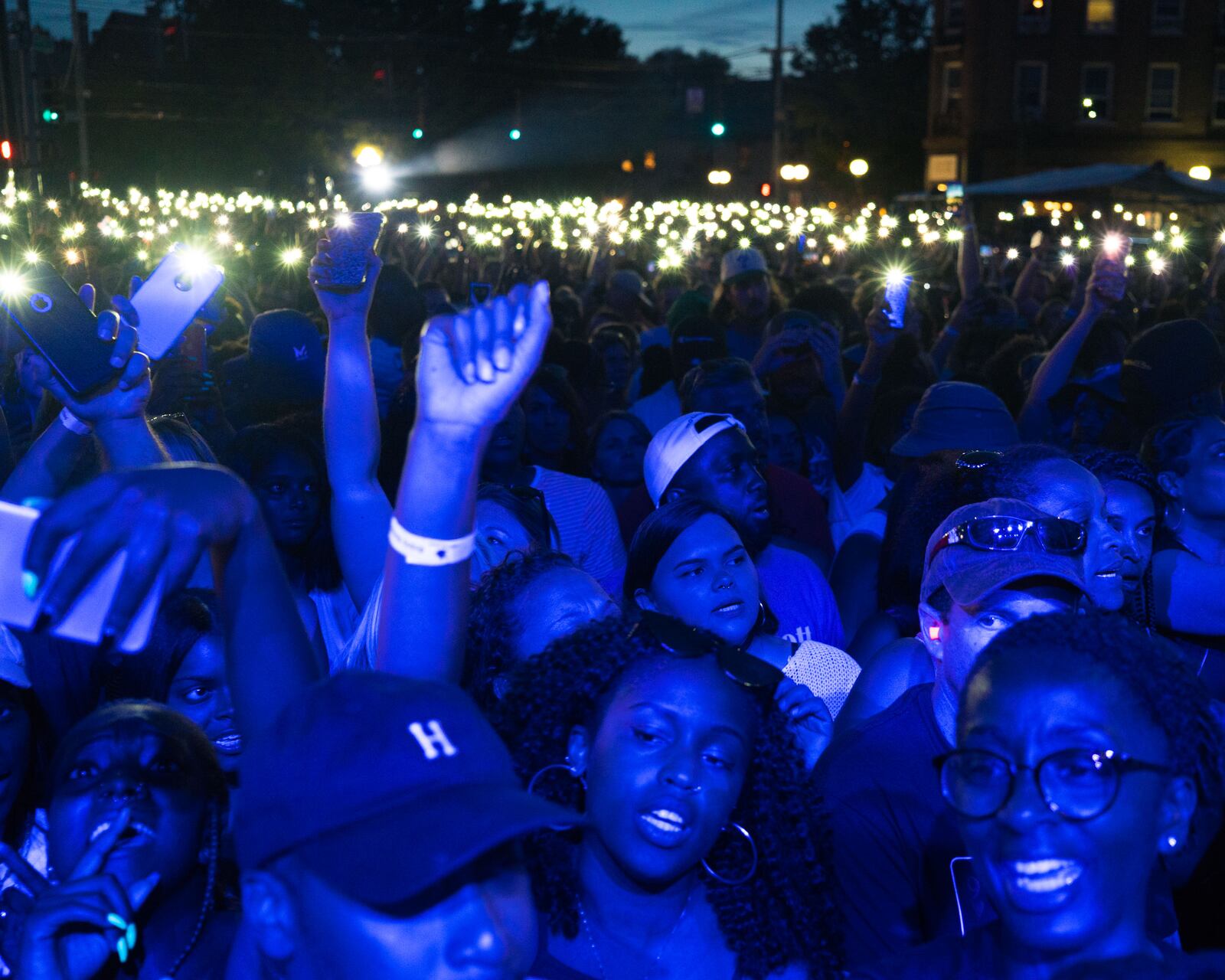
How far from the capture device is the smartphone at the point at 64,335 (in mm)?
2861

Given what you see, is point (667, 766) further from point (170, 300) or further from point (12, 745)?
point (170, 300)

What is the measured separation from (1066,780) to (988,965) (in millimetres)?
327

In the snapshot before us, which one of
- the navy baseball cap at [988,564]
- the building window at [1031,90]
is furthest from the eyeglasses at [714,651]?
the building window at [1031,90]

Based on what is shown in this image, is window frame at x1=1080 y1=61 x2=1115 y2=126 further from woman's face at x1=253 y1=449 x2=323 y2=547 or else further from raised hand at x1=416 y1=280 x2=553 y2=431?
raised hand at x1=416 y1=280 x2=553 y2=431

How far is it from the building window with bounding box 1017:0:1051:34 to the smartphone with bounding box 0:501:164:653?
1964 inches

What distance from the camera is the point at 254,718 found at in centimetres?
210

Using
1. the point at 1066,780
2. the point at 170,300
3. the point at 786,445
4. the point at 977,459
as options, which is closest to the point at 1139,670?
the point at 1066,780

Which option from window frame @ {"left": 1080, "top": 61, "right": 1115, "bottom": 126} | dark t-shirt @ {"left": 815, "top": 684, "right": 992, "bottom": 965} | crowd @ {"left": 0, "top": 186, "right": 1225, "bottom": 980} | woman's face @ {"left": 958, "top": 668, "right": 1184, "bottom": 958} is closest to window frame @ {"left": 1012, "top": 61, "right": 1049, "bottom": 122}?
window frame @ {"left": 1080, "top": 61, "right": 1115, "bottom": 126}

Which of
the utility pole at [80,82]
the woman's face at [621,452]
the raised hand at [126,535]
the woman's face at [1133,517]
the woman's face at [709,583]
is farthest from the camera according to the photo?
the utility pole at [80,82]

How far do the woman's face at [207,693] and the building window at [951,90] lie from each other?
49806 mm

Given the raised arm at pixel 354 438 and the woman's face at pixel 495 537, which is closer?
the raised arm at pixel 354 438

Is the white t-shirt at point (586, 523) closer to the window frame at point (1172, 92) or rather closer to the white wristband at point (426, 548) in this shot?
the white wristband at point (426, 548)

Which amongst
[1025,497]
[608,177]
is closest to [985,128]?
[608,177]

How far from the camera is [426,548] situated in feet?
6.93
